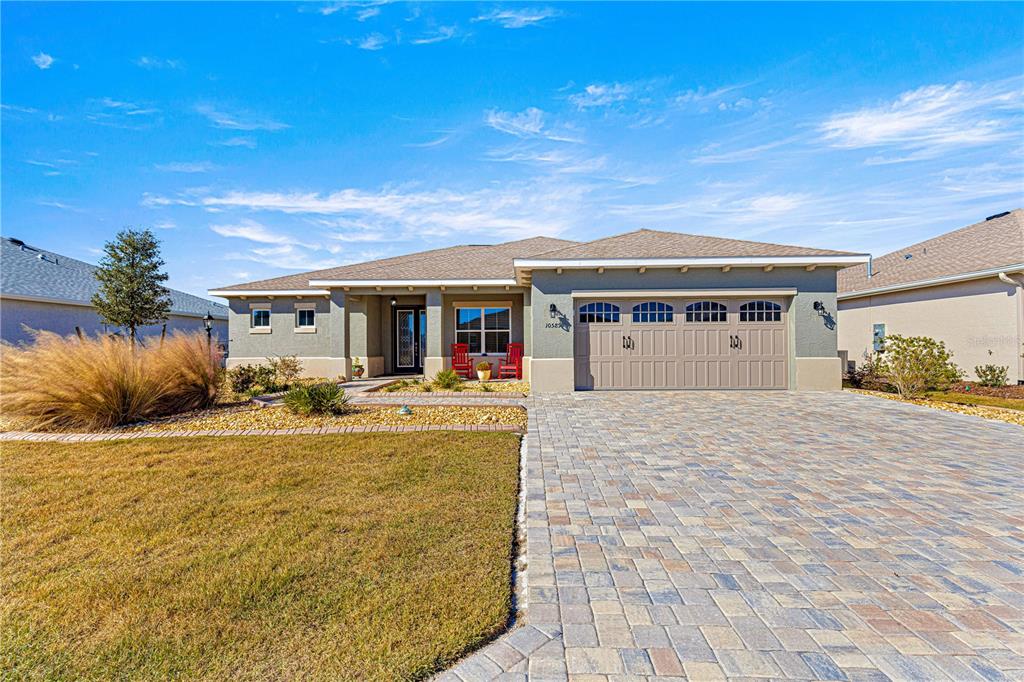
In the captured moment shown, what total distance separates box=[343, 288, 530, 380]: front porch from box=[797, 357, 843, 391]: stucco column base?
25.7 feet

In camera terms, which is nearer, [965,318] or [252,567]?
[252,567]

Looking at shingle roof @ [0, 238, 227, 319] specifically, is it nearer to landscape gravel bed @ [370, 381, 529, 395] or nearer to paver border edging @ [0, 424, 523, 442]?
paver border edging @ [0, 424, 523, 442]

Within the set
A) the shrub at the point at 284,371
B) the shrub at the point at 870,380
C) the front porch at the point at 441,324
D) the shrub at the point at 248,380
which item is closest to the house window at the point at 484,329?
the front porch at the point at 441,324

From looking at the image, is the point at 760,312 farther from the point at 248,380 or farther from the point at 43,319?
the point at 43,319

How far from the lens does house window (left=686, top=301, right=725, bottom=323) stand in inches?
455

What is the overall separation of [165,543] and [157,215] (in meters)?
18.9

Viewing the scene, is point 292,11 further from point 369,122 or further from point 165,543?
point 165,543

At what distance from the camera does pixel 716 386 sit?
11414mm

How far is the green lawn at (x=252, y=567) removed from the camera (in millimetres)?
2088

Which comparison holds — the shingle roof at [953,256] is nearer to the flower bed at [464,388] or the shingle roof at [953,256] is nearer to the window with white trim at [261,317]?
the flower bed at [464,388]

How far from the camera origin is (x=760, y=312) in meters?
11.5

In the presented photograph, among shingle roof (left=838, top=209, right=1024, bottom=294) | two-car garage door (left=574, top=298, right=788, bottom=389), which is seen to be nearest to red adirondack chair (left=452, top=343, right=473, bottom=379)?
two-car garage door (left=574, top=298, right=788, bottom=389)

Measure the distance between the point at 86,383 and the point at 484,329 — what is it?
10492mm

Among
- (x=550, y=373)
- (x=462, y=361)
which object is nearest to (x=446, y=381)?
(x=550, y=373)
